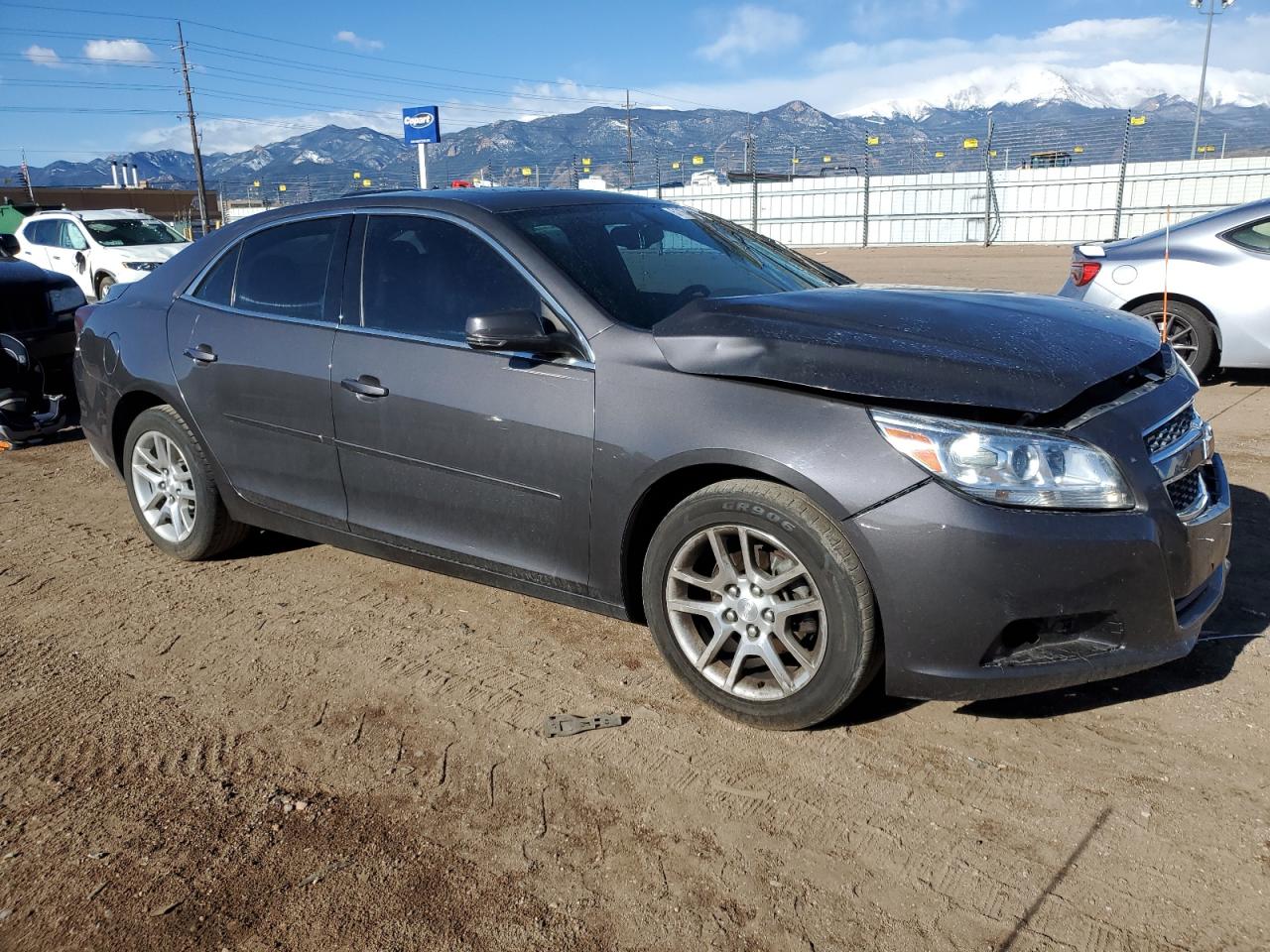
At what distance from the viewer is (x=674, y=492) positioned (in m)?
3.23

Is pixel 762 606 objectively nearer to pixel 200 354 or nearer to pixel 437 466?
pixel 437 466

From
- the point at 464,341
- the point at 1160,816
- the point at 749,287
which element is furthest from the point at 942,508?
the point at 464,341

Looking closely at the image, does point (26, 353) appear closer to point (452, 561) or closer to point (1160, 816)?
point (452, 561)

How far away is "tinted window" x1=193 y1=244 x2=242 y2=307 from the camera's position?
445 cm

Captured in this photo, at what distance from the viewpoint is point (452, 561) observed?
3.74 m

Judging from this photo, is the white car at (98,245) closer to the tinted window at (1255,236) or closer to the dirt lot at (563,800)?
the dirt lot at (563,800)

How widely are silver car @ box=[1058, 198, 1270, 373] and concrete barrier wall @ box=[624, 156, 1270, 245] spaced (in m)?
17.9

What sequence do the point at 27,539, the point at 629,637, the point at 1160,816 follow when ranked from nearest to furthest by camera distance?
the point at 1160,816 → the point at 629,637 → the point at 27,539

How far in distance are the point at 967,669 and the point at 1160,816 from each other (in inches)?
23.2

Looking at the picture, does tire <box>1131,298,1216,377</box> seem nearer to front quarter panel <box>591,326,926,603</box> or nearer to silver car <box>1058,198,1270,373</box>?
silver car <box>1058,198,1270,373</box>

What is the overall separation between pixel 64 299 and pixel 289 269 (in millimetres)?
5148

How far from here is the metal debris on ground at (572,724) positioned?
124 inches

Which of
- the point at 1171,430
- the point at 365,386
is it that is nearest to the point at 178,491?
the point at 365,386

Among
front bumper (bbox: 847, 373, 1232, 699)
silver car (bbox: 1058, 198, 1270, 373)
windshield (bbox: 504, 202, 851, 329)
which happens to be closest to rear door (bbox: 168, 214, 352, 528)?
windshield (bbox: 504, 202, 851, 329)
